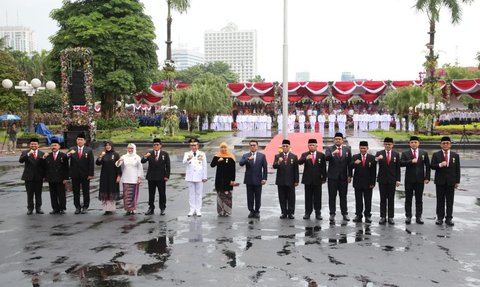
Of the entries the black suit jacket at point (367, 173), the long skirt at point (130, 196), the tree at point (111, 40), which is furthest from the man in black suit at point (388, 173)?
the tree at point (111, 40)

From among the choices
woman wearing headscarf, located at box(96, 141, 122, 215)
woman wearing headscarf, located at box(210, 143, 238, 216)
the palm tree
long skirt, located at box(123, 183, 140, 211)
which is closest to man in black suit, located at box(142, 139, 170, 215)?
long skirt, located at box(123, 183, 140, 211)

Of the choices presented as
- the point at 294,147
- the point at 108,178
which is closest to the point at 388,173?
the point at 108,178

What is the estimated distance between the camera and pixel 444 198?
1041 cm

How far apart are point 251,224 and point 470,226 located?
4236 millimetres

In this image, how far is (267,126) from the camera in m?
42.9

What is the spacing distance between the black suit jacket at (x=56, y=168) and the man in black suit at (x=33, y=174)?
17 cm

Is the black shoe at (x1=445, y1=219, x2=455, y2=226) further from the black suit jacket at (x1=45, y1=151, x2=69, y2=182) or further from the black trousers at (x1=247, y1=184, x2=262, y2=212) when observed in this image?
the black suit jacket at (x1=45, y1=151, x2=69, y2=182)

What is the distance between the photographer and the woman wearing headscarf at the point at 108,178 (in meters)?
11.3

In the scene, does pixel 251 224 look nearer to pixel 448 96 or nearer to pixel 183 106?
pixel 183 106

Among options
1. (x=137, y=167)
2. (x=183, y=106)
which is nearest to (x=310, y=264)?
(x=137, y=167)

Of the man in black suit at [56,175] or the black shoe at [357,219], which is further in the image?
the man in black suit at [56,175]

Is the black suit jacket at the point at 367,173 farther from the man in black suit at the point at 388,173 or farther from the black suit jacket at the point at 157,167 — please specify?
the black suit jacket at the point at 157,167

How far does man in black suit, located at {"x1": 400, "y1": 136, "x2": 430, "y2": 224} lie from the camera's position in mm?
10383

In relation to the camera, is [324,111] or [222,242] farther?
[324,111]
